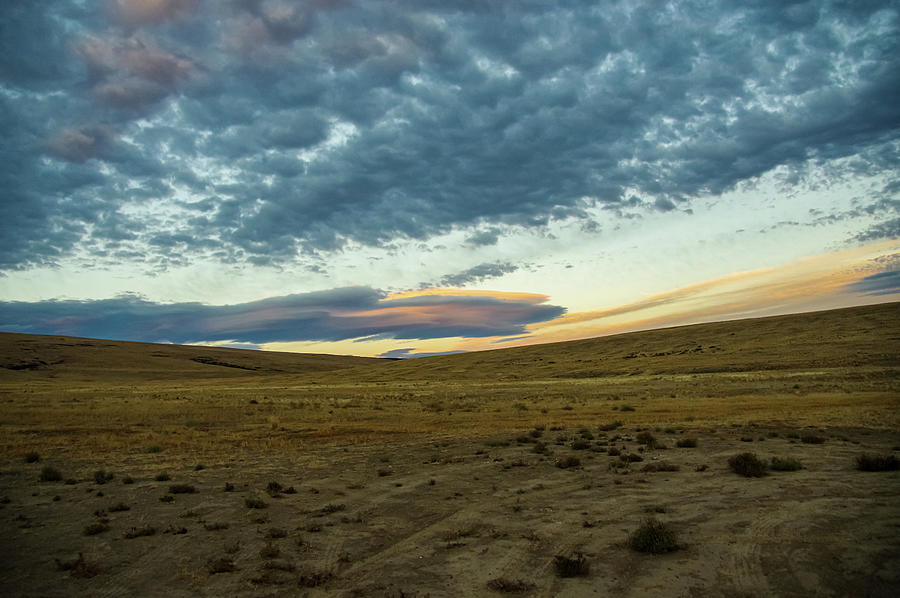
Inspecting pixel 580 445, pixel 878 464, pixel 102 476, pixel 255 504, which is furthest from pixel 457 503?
pixel 102 476

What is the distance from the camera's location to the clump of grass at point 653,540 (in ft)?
27.9

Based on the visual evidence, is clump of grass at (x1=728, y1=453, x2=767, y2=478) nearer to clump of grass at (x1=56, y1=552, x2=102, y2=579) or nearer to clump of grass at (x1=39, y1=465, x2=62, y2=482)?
clump of grass at (x1=56, y1=552, x2=102, y2=579)

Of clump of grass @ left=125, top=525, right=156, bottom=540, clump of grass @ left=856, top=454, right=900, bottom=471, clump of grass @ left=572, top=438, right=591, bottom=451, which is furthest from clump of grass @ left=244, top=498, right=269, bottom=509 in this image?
clump of grass @ left=856, top=454, right=900, bottom=471

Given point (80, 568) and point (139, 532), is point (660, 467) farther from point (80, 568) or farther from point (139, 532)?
point (80, 568)

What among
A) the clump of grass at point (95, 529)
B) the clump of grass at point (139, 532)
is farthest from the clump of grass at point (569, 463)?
the clump of grass at point (95, 529)

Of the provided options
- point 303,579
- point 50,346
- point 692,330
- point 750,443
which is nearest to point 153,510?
point 303,579

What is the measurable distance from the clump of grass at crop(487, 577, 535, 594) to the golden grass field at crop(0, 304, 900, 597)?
0.03 m

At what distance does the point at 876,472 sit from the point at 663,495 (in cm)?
546

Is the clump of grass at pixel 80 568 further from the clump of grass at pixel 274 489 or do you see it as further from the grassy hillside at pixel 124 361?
the grassy hillside at pixel 124 361

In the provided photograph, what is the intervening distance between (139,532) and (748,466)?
14.4 metres

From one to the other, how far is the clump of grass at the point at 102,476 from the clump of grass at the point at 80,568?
7453mm

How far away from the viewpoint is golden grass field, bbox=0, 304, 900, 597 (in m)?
7.98

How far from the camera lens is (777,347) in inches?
2753

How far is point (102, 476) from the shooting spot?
1602 centimetres
